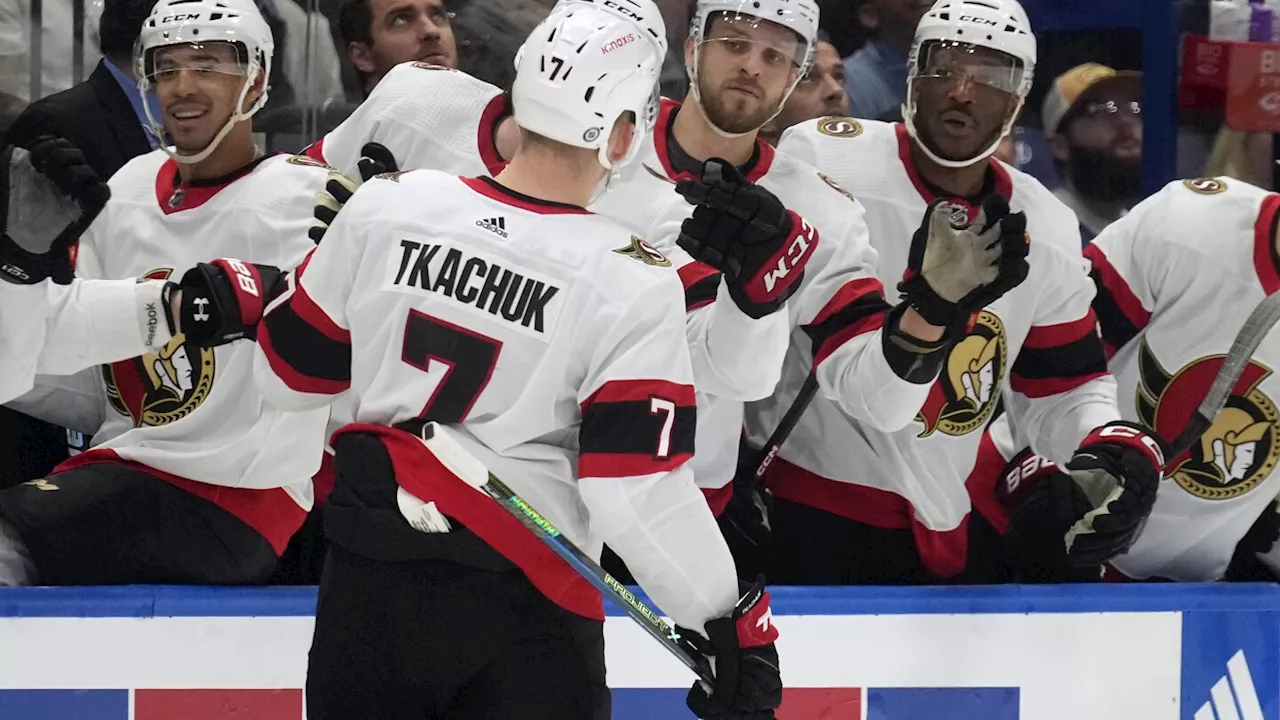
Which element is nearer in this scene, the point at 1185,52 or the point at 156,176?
the point at 156,176

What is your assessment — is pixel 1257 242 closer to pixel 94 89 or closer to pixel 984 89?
pixel 984 89

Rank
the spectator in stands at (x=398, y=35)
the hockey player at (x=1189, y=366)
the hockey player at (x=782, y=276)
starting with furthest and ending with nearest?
the spectator in stands at (x=398, y=35) < the hockey player at (x=1189, y=366) < the hockey player at (x=782, y=276)

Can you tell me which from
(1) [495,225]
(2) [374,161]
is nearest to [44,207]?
(2) [374,161]

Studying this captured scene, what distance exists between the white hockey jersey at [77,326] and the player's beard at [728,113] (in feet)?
3.19

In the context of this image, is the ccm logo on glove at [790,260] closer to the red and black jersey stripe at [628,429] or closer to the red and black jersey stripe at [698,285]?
the red and black jersey stripe at [698,285]

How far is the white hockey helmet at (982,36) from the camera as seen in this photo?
2.83 meters

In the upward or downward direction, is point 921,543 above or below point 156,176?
below

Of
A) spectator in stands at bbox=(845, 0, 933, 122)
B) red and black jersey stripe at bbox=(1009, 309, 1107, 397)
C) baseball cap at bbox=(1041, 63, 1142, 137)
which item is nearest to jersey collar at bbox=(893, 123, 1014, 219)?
red and black jersey stripe at bbox=(1009, 309, 1107, 397)

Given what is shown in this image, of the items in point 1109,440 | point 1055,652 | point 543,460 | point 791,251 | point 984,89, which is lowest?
point 1055,652

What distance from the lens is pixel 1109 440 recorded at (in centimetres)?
272

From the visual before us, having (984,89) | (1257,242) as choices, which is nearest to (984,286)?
(984,89)

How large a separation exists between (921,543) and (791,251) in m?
0.92

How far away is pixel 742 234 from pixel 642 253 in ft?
0.95

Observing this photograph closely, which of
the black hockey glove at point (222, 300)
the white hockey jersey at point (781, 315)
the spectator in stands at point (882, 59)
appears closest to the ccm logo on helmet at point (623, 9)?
the white hockey jersey at point (781, 315)
